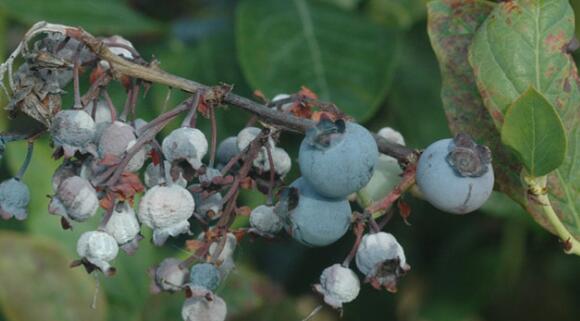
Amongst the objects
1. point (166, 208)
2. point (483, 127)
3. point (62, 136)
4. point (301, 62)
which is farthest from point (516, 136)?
point (301, 62)

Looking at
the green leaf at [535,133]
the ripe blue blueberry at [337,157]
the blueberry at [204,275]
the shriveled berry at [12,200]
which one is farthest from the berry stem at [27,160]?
the green leaf at [535,133]

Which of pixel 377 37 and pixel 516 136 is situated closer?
pixel 516 136

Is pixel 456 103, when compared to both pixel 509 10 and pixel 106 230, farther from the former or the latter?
pixel 106 230

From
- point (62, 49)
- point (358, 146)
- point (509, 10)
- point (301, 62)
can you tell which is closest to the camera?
point (358, 146)

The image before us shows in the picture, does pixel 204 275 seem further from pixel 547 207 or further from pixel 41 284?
pixel 41 284

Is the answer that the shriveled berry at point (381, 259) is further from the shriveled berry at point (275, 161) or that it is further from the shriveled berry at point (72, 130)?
the shriveled berry at point (72, 130)

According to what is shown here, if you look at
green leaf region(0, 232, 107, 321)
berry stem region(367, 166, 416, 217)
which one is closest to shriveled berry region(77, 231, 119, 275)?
berry stem region(367, 166, 416, 217)

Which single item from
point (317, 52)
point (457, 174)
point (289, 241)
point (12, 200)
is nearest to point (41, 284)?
point (289, 241)
